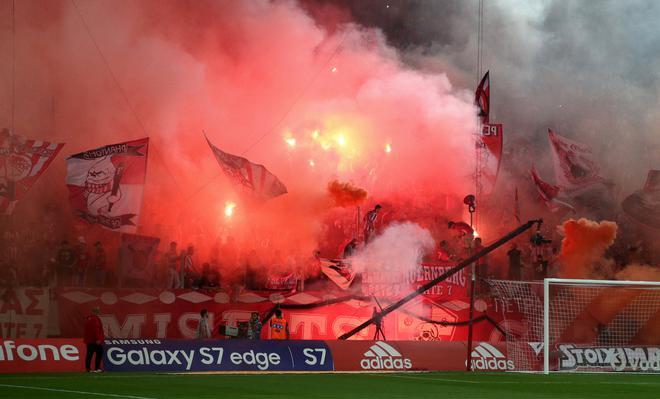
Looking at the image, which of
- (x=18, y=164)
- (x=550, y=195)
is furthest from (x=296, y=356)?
(x=550, y=195)

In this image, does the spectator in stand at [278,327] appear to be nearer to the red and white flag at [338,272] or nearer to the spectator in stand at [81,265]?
the red and white flag at [338,272]

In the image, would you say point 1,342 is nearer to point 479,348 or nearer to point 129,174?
point 129,174

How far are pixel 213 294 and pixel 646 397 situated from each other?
14.4 m

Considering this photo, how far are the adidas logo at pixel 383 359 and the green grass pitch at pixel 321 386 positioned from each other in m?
3.18

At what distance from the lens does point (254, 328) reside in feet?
89.2

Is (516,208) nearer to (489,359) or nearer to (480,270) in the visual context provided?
(480,270)

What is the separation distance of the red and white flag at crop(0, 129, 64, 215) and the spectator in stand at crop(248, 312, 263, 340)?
27.5 feet

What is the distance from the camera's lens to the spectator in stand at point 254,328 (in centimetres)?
2709

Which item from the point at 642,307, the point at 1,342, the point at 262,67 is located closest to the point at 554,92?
the point at 262,67

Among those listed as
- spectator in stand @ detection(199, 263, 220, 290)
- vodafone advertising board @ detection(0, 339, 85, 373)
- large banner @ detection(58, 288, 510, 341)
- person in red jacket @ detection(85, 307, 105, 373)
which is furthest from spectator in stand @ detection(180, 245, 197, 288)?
person in red jacket @ detection(85, 307, 105, 373)

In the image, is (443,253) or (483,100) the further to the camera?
(483,100)

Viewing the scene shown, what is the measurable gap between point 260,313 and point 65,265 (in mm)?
5664

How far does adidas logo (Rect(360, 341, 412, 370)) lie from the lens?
25.2 metres

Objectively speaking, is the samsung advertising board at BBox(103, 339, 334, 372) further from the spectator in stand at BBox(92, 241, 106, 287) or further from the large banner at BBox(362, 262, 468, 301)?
the large banner at BBox(362, 262, 468, 301)
